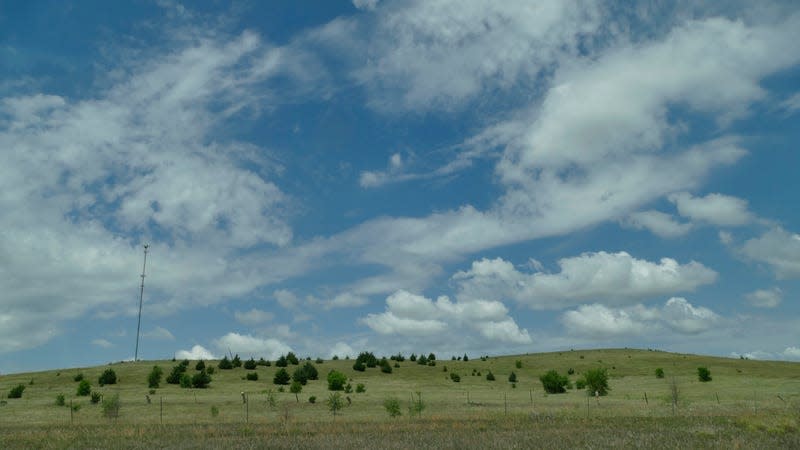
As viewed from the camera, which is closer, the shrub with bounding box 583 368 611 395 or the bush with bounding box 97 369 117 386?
the shrub with bounding box 583 368 611 395

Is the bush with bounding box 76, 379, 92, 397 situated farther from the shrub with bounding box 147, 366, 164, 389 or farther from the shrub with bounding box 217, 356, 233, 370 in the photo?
the shrub with bounding box 217, 356, 233, 370

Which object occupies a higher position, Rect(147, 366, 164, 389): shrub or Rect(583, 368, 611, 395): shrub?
Rect(147, 366, 164, 389): shrub

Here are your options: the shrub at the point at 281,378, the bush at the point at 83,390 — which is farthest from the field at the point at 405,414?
the bush at the point at 83,390

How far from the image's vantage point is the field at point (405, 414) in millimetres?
29344

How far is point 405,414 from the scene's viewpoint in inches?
1941

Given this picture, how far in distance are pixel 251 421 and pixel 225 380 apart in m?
43.6

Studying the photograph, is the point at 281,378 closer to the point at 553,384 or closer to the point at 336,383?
the point at 336,383

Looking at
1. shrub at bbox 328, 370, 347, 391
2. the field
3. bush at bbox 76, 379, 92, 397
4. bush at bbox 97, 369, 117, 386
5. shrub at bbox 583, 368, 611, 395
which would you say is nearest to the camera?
the field

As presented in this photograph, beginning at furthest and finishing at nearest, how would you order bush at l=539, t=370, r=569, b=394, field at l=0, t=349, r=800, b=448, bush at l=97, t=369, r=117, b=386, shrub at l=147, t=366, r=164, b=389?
bush at l=97, t=369, r=117, b=386, bush at l=539, t=370, r=569, b=394, shrub at l=147, t=366, r=164, b=389, field at l=0, t=349, r=800, b=448

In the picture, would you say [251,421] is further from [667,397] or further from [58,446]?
[667,397]

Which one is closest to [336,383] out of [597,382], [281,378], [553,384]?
[281,378]

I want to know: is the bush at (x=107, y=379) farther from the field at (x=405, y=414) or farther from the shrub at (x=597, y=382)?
the shrub at (x=597, y=382)

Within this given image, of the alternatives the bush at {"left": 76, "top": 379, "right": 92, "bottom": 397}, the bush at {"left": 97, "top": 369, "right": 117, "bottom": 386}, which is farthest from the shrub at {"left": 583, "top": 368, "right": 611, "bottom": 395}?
the bush at {"left": 97, "top": 369, "right": 117, "bottom": 386}

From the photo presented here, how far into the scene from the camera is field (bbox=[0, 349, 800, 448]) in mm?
29344
